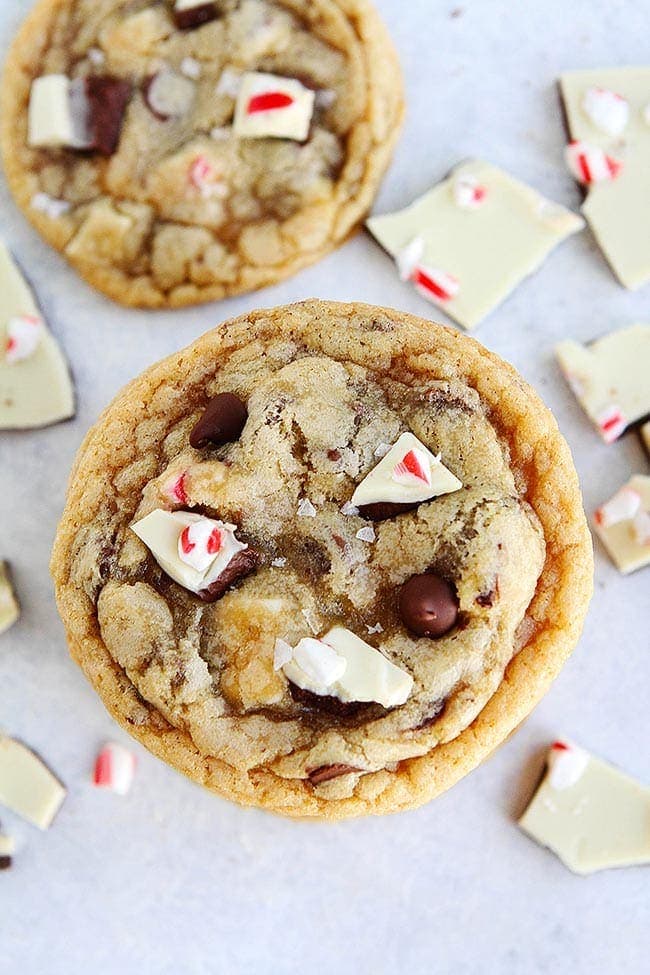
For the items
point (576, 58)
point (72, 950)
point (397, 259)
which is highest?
point (576, 58)

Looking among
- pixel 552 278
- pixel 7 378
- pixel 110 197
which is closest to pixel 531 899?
pixel 552 278

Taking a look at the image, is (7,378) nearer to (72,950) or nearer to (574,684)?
(72,950)

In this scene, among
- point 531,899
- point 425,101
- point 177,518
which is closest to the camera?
point 177,518

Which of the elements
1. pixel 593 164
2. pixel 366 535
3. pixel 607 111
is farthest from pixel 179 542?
pixel 607 111

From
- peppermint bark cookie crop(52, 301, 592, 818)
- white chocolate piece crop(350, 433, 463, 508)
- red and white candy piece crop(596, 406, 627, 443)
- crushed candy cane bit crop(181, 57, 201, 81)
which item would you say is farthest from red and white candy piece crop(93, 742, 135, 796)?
crushed candy cane bit crop(181, 57, 201, 81)

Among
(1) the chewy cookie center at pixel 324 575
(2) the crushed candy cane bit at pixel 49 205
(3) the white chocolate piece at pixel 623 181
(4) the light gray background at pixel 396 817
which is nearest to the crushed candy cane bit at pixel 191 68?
(2) the crushed candy cane bit at pixel 49 205

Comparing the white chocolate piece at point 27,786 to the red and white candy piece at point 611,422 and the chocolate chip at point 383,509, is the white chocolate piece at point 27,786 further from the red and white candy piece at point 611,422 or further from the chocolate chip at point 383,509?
the red and white candy piece at point 611,422
